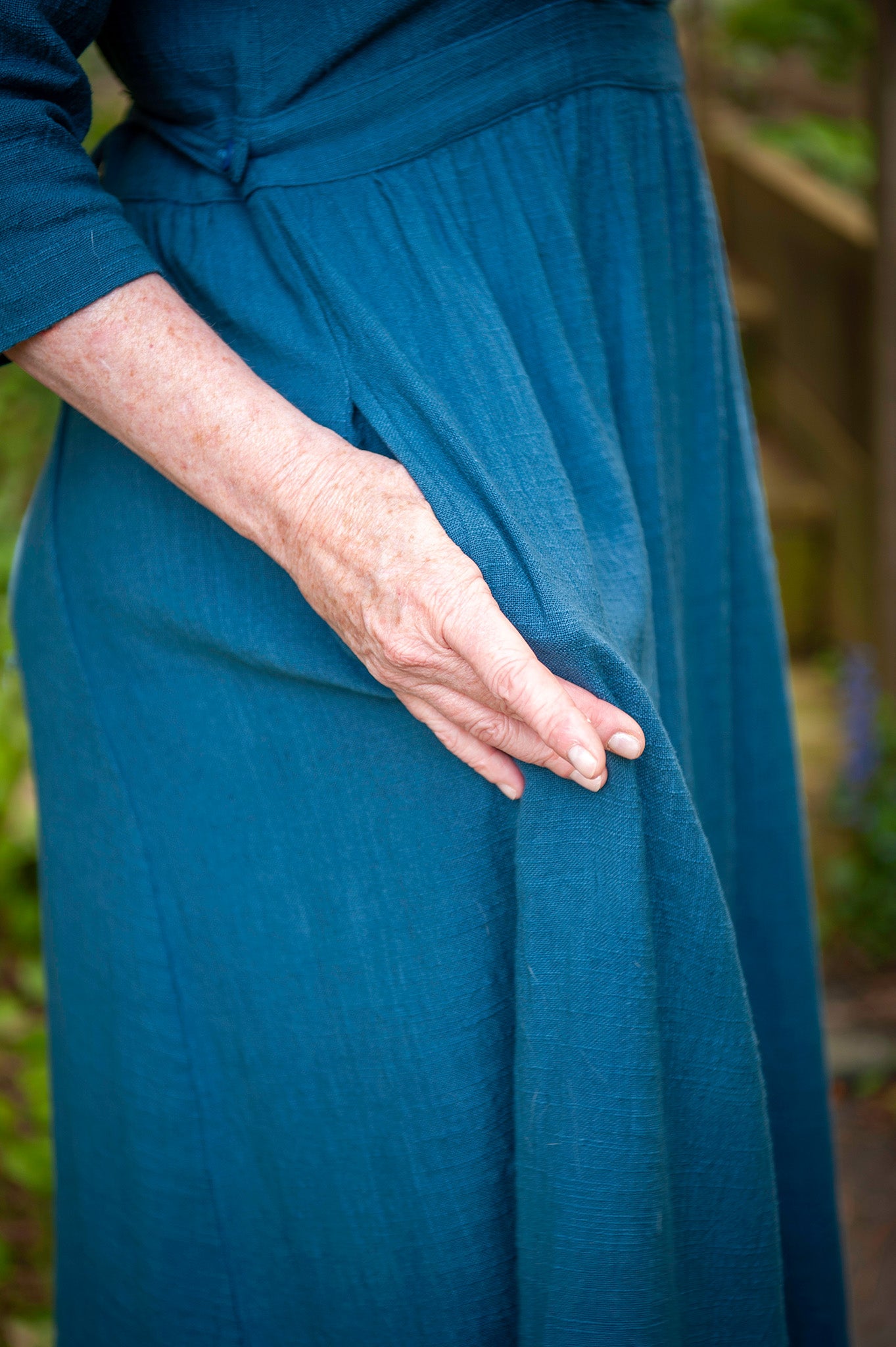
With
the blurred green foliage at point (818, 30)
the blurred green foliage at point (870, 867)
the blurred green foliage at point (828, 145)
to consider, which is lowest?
the blurred green foliage at point (870, 867)

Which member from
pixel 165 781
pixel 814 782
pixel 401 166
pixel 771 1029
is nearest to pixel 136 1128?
pixel 165 781

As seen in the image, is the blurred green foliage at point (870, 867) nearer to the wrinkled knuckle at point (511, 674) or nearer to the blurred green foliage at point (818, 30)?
the blurred green foliage at point (818, 30)

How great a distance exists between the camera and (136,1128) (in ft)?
3.02

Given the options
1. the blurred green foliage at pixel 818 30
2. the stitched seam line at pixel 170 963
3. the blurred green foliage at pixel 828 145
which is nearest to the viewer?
the stitched seam line at pixel 170 963

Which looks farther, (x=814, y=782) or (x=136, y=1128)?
(x=814, y=782)

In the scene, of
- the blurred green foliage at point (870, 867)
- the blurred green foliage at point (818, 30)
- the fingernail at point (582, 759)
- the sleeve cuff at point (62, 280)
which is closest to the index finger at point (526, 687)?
the fingernail at point (582, 759)

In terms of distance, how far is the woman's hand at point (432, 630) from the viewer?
0.68m

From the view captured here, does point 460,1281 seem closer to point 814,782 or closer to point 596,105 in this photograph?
point 596,105

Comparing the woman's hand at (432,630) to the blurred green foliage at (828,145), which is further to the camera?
the blurred green foliage at (828,145)

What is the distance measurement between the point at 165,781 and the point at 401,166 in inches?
19.7

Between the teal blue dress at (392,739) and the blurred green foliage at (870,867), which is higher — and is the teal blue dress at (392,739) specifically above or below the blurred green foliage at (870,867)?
above

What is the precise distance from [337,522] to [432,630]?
3.8 inches

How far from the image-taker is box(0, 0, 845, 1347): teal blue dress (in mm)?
729

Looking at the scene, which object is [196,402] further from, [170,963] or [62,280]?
[170,963]
